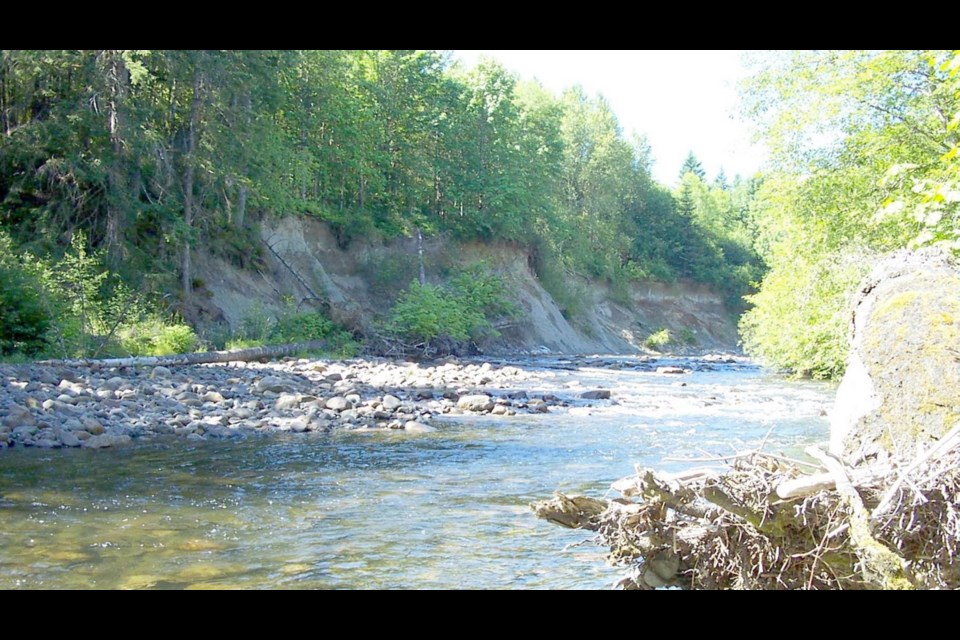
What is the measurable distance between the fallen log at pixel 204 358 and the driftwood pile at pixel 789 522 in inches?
583

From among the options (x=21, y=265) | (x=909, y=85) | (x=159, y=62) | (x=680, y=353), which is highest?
(x=159, y=62)

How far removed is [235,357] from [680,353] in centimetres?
3906

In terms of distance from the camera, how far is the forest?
16.9 metres

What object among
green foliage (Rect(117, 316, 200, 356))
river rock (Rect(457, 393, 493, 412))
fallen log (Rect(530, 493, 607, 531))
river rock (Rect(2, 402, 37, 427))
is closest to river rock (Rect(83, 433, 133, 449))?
river rock (Rect(2, 402, 37, 427))

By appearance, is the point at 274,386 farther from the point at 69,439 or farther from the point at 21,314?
the point at 69,439

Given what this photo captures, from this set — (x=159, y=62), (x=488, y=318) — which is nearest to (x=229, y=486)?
(x=159, y=62)

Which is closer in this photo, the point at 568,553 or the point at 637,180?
the point at 568,553

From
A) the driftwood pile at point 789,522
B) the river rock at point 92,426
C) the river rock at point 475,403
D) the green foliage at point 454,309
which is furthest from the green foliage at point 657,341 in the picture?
the driftwood pile at point 789,522

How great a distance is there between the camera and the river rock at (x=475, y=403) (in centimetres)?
1666

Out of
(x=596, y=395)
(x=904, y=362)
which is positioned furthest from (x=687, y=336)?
(x=904, y=362)

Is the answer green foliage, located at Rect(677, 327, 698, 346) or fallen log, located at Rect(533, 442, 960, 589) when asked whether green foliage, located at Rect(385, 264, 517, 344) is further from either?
fallen log, located at Rect(533, 442, 960, 589)

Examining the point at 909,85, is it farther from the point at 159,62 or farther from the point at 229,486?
the point at 159,62

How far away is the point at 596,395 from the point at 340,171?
23.4 m
